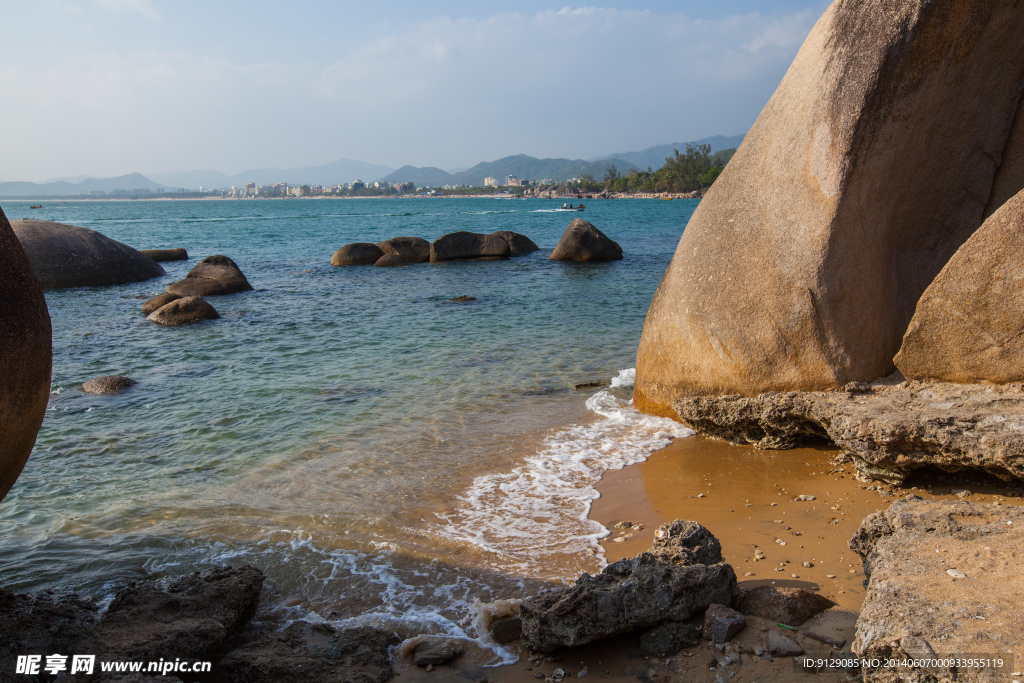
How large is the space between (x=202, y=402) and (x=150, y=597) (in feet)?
20.0

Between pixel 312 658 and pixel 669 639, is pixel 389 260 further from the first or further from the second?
pixel 669 639

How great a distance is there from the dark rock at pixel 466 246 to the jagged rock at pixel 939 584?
2509 centimetres

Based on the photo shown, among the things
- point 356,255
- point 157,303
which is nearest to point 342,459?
point 157,303

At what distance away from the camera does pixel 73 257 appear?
21.5 metres

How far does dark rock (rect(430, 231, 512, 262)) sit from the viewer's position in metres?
28.0

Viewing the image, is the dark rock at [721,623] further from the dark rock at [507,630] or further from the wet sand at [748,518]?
the dark rock at [507,630]

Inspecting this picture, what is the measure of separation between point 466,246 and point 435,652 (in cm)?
2541

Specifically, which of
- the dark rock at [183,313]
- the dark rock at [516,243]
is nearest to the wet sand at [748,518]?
the dark rock at [183,313]

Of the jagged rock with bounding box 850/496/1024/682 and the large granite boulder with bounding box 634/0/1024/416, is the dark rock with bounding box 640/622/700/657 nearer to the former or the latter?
the jagged rock with bounding box 850/496/1024/682

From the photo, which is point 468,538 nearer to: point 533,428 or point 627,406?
point 533,428

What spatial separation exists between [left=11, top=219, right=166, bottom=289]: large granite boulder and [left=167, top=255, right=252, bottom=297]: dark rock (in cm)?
398

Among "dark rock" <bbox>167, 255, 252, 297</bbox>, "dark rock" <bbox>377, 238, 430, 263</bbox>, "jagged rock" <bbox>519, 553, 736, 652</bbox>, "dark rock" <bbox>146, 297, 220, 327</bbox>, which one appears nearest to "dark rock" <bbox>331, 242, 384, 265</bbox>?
"dark rock" <bbox>377, 238, 430, 263</bbox>

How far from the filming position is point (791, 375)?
6281 millimetres

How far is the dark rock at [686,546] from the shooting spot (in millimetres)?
4133
